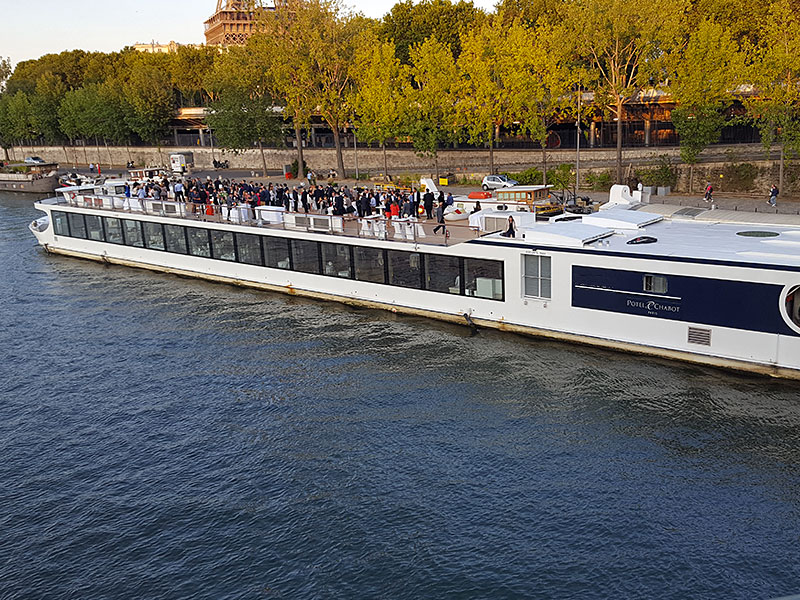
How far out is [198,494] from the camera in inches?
720

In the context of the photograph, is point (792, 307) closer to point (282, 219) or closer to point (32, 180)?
point (282, 219)

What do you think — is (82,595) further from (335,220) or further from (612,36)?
(612,36)

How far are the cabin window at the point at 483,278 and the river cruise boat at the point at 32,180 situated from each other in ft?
252

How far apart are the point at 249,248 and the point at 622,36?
30.4 metres

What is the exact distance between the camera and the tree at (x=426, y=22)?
8569cm

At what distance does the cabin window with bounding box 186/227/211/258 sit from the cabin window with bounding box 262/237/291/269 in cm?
442

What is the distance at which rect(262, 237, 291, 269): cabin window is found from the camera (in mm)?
35969

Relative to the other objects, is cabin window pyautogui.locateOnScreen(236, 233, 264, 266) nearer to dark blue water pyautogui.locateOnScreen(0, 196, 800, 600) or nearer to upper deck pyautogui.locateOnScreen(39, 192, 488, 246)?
upper deck pyautogui.locateOnScreen(39, 192, 488, 246)

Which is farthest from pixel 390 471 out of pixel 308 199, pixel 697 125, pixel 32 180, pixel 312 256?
pixel 32 180

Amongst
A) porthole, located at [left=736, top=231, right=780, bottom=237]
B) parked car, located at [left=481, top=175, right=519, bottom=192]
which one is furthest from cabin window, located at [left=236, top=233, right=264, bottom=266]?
parked car, located at [left=481, top=175, right=519, bottom=192]

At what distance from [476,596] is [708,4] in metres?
69.4

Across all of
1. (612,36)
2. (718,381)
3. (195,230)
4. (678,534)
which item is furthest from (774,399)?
(612,36)

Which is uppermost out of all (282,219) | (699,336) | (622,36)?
(622,36)

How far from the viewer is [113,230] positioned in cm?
4478
